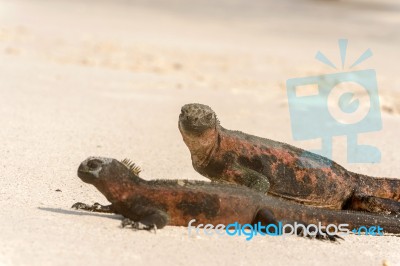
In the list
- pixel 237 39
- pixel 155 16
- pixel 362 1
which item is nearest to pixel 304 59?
pixel 237 39

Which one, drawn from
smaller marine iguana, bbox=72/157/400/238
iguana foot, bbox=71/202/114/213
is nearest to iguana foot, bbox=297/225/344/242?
smaller marine iguana, bbox=72/157/400/238

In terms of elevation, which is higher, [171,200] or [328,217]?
[171,200]

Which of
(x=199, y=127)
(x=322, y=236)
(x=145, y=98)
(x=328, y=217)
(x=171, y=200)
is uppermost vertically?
(x=145, y=98)

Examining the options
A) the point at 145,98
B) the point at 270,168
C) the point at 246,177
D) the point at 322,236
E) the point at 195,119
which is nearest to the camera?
the point at 322,236

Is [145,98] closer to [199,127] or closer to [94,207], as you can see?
[199,127]

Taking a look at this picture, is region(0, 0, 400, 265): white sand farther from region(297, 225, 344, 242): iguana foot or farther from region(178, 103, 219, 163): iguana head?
region(178, 103, 219, 163): iguana head

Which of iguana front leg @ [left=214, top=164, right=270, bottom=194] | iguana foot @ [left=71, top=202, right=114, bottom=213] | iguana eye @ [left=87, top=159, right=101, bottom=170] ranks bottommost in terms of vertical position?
iguana foot @ [left=71, top=202, right=114, bottom=213]

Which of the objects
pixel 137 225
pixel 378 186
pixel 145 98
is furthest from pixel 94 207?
pixel 145 98
